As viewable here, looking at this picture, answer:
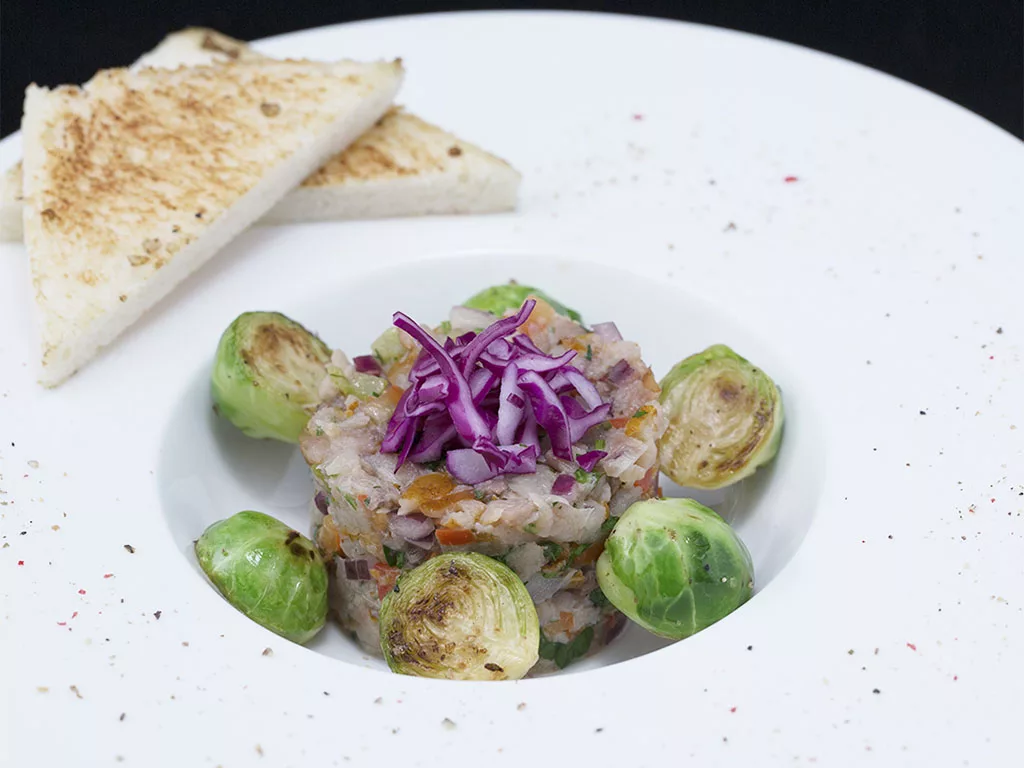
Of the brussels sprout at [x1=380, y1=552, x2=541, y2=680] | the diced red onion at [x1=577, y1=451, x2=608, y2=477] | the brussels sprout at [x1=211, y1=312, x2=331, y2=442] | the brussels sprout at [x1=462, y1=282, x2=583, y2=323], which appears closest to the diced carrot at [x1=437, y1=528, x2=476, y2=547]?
the brussels sprout at [x1=380, y1=552, x2=541, y2=680]

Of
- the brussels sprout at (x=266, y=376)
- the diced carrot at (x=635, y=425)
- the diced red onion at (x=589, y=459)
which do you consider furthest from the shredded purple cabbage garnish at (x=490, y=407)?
the brussels sprout at (x=266, y=376)

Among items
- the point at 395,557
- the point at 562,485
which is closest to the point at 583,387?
the point at 562,485

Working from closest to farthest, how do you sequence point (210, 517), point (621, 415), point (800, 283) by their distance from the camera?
point (621, 415), point (210, 517), point (800, 283)

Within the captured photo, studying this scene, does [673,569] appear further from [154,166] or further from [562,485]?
[154,166]

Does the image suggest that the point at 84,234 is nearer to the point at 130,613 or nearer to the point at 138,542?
the point at 138,542

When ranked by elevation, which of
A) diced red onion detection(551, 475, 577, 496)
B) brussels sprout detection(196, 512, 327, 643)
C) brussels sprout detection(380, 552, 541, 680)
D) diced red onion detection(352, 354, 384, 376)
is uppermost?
diced red onion detection(551, 475, 577, 496)

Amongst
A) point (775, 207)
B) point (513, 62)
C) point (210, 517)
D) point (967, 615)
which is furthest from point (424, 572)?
point (513, 62)

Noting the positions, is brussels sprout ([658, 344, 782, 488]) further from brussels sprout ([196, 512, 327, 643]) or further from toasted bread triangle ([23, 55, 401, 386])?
toasted bread triangle ([23, 55, 401, 386])
